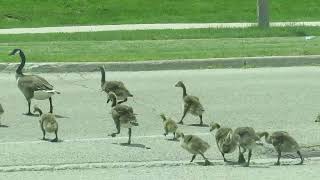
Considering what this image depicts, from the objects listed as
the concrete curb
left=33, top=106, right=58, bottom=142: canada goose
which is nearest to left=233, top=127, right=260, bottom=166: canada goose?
left=33, top=106, right=58, bottom=142: canada goose

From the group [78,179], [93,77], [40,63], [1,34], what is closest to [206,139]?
[78,179]

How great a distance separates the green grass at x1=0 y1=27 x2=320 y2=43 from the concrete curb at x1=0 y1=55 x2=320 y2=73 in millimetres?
6221

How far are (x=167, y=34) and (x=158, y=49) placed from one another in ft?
14.9

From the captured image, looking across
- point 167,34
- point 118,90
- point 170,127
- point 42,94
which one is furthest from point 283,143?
point 167,34

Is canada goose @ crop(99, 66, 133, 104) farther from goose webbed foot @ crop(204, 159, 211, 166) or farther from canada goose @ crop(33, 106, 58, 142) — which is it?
goose webbed foot @ crop(204, 159, 211, 166)

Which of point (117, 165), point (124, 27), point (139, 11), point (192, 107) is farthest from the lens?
point (139, 11)

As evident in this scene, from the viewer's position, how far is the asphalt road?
8.48 meters

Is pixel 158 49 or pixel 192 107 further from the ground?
pixel 158 49

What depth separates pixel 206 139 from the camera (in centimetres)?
1014

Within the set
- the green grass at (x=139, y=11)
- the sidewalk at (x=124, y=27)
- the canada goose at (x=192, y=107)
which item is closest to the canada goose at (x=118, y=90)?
the canada goose at (x=192, y=107)

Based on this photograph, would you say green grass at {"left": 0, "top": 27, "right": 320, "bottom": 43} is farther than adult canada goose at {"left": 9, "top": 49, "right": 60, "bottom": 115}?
Yes

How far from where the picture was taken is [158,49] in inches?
798

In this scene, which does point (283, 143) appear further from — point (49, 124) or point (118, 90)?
point (118, 90)

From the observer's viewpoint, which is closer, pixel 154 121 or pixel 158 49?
pixel 154 121
